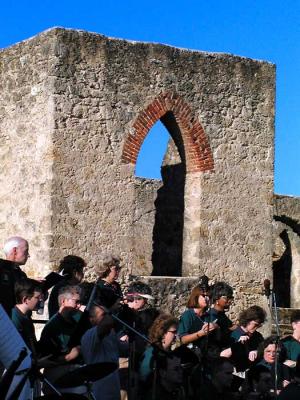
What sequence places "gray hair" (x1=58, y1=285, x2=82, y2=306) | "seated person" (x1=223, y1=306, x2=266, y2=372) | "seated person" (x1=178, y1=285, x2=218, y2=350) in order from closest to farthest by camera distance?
"gray hair" (x1=58, y1=285, x2=82, y2=306)
"seated person" (x1=178, y1=285, x2=218, y2=350)
"seated person" (x1=223, y1=306, x2=266, y2=372)

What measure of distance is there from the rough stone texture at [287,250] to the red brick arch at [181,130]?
6989mm

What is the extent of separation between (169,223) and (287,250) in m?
6.14

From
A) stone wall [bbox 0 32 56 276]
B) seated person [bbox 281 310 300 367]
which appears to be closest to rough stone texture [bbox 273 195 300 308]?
stone wall [bbox 0 32 56 276]

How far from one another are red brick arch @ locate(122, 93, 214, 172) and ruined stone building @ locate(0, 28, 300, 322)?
13mm

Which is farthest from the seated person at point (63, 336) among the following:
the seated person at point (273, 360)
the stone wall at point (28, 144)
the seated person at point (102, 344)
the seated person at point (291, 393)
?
the stone wall at point (28, 144)

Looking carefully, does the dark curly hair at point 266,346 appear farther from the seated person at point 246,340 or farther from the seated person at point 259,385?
the seated person at point 259,385

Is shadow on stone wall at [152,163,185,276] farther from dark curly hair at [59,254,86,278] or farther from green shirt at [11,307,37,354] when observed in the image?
green shirt at [11,307,37,354]

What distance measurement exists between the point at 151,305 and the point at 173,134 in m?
2.42

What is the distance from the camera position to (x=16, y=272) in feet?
27.2

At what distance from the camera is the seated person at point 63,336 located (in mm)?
7098

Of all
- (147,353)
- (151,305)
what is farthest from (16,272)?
(151,305)

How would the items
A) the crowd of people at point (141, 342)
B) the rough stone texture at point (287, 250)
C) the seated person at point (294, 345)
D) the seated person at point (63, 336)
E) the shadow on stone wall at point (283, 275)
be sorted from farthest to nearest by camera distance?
1. the shadow on stone wall at point (283, 275)
2. the rough stone texture at point (287, 250)
3. the seated person at point (294, 345)
4. the crowd of people at point (141, 342)
5. the seated person at point (63, 336)

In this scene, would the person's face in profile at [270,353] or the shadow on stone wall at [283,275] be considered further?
the shadow on stone wall at [283,275]

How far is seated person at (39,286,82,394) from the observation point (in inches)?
279
